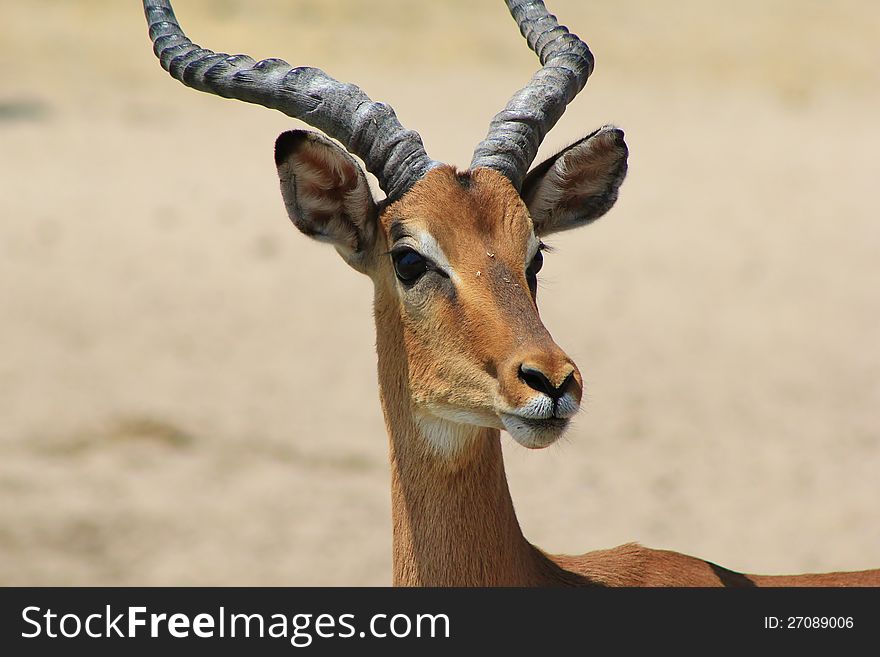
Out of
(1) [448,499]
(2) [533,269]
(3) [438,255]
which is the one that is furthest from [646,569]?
(3) [438,255]

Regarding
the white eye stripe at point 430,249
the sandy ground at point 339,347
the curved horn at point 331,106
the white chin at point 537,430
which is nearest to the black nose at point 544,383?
the white chin at point 537,430

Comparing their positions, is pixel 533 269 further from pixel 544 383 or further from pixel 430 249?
pixel 544 383

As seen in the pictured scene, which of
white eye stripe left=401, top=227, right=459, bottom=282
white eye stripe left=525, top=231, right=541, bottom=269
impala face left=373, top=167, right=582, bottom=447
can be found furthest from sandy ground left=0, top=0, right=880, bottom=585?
white eye stripe left=401, top=227, right=459, bottom=282

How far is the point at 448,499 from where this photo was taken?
17.4ft

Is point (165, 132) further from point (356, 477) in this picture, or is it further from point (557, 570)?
point (557, 570)

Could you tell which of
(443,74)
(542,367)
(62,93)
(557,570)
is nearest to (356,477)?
(557,570)

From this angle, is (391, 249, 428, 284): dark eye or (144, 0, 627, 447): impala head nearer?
(144, 0, 627, 447): impala head

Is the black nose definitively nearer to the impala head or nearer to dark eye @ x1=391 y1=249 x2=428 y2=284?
the impala head

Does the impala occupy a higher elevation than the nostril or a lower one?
higher

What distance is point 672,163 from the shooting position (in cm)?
1731

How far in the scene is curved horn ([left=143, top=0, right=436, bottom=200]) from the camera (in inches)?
213

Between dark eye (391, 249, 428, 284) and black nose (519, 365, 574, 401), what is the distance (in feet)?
2.43

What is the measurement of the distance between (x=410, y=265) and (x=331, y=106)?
76 centimetres

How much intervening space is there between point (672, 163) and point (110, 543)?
32.5 feet
